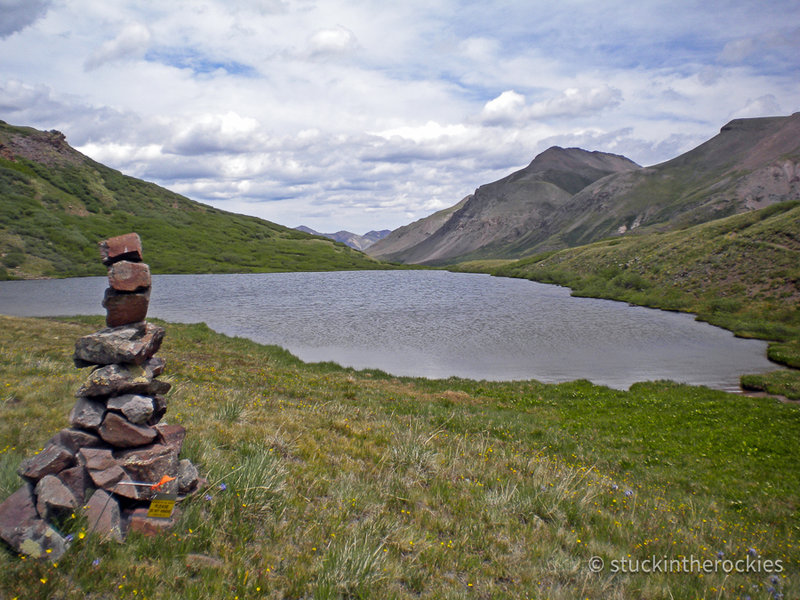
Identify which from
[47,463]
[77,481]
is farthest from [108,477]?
[47,463]

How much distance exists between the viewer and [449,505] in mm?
9250

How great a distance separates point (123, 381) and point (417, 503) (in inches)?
241

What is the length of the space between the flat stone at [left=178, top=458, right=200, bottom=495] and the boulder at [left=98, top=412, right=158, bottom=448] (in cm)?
80

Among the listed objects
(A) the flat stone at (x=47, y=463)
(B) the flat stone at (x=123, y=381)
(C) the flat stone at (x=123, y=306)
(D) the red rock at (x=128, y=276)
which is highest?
(D) the red rock at (x=128, y=276)

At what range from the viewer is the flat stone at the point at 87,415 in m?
7.79

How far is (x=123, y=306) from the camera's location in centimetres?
923

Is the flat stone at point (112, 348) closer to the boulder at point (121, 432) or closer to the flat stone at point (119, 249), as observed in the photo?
the boulder at point (121, 432)

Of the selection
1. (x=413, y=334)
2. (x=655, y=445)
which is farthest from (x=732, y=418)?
(x=413, y=334)

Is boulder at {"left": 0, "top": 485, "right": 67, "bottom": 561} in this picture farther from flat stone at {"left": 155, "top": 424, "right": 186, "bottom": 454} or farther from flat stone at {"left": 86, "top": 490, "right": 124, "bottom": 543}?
flat stone at {"left": 155, "top": 424, "right": 186, "bottom": 454}

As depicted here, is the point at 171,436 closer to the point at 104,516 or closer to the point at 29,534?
the point at 104,516

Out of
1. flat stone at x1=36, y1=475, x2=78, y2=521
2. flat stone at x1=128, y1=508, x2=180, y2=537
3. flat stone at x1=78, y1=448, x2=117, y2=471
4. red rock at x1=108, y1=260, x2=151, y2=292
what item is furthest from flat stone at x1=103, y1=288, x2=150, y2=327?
flat stone at x1=128, y1=508, x2=180, y2=537

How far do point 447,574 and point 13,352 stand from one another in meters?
24.0

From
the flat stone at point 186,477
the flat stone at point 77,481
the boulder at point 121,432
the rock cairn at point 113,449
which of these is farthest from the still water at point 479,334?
the flat stone at point 77,481

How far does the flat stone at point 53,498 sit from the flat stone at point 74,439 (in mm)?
902
